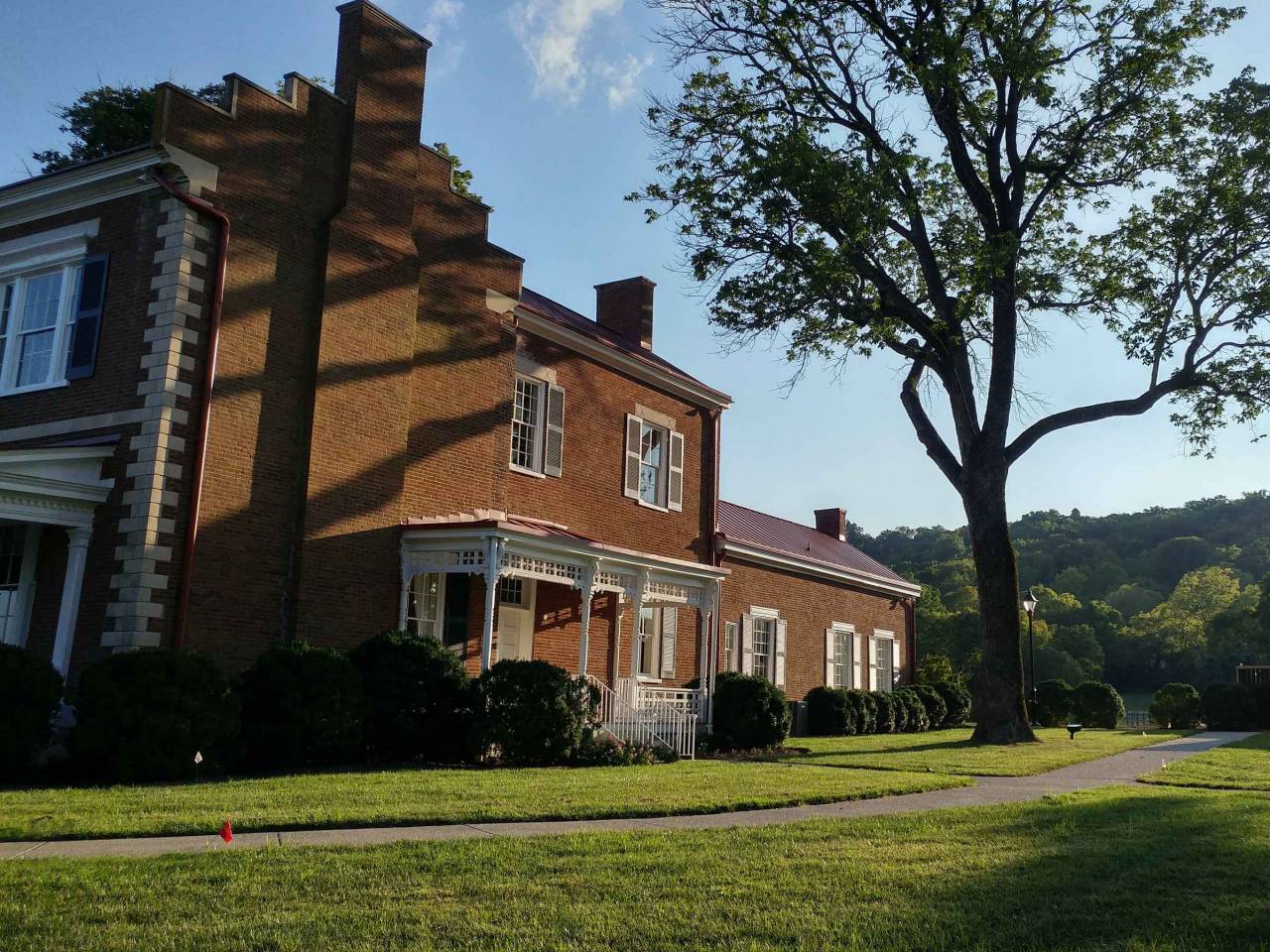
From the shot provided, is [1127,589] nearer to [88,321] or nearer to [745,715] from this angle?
[745,715]

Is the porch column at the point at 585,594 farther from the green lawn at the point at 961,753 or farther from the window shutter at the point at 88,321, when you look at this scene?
the window shutter at the point at 88,321

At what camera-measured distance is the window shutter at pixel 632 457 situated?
76.1ft

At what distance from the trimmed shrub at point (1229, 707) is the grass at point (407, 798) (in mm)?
22621

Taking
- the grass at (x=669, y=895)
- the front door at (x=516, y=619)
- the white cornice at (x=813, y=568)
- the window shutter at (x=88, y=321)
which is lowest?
the grass at (x=669, y=895)

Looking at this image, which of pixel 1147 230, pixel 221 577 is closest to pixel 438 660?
pixel 221 577

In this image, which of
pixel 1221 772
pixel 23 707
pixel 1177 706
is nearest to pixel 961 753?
pixel 1221 772

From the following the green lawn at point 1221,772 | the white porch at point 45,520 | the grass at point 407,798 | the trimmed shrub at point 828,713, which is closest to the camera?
the grass at point 407,798

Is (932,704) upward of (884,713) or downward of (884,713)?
upward

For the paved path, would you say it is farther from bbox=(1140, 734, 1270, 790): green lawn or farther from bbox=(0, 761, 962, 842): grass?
bbox=(1140, 734, 1270, 790): green lawn

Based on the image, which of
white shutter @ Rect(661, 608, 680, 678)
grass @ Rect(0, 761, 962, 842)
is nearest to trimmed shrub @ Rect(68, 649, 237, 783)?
grass @ Rect(0, 761, 962, 842)

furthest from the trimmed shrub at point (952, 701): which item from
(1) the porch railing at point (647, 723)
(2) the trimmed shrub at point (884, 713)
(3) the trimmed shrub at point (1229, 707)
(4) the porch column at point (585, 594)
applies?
(4) the porch column at point (585, 594)

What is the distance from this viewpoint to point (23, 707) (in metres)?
11.5

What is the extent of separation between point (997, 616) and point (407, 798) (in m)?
16.1

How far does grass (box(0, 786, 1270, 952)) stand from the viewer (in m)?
5.23
